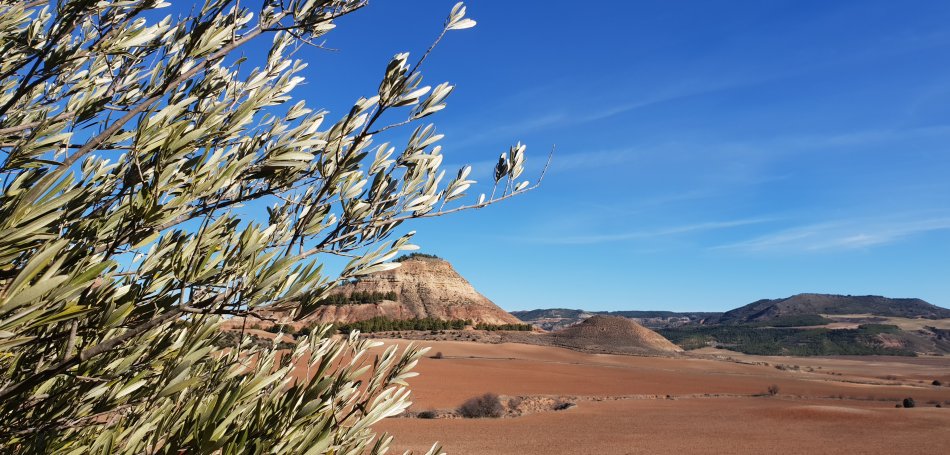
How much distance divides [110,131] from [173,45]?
6.03 feet

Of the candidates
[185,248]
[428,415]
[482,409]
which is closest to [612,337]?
[482,409]

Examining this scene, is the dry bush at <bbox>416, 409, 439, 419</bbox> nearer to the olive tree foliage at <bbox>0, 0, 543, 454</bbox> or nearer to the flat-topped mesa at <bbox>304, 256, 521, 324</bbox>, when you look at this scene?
the olive tree foliage at <bbox>0, 0, 543, 454</bbox>

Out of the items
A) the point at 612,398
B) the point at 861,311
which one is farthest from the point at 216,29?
the point at 861,311

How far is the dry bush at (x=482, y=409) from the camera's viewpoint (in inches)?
973

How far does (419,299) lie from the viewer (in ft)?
287

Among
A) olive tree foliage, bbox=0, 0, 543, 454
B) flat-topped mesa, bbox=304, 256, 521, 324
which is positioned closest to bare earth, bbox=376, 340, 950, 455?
olive tree foliage, bbox=0, 0, 543, 454

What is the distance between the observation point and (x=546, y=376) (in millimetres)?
43500

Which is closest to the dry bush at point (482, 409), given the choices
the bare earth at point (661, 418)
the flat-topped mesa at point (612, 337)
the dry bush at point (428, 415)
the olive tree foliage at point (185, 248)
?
the bare earth at point (661, 418)

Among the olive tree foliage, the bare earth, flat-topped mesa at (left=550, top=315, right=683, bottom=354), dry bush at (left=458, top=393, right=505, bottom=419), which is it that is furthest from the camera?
flat-topped mesa at (left=550, top=315, right=683, bottom=354)

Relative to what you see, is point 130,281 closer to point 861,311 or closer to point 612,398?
point 612,398

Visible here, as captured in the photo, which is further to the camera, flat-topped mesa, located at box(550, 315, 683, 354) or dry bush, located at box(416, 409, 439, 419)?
flat-topped mesa, located at box(550, 315, 683, 354)

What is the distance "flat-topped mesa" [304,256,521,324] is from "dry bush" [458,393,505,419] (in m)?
52.7

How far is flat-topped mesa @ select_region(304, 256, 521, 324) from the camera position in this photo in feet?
265

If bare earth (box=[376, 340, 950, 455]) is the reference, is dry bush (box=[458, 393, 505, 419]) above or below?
above
